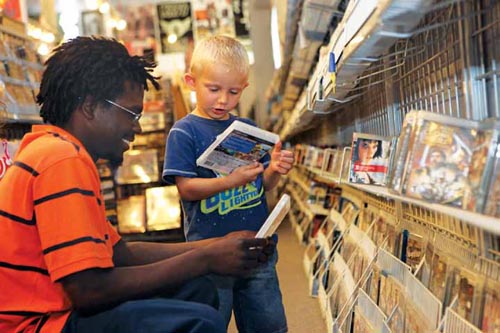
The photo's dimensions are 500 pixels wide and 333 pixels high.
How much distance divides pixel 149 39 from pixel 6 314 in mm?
11453

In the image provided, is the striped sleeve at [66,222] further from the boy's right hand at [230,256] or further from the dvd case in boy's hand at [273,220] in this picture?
the dvd case in boy's hand at [273,220]

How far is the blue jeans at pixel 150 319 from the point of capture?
1171 millimetres

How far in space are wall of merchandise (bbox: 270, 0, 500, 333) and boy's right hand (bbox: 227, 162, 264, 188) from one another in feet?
1.08

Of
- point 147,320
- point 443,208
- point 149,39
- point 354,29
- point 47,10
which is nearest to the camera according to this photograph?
point 443,208

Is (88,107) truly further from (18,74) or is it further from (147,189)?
(147,189)

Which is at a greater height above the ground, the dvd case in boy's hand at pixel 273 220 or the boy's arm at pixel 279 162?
A: the boy's arm at pixel 279 162

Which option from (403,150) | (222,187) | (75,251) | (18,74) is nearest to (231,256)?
(75,251)

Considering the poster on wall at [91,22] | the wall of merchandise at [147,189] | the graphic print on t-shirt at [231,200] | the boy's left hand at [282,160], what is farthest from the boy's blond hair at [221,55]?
the poster on wall at [91,22]

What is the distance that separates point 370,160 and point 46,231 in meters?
1.11

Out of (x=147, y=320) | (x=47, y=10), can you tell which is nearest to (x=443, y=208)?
(x=147, y=320)

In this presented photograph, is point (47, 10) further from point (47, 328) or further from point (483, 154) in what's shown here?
point (483, 154)

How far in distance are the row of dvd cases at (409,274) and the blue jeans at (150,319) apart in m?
0.57

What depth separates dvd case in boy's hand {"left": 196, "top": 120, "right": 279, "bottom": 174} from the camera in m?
1.83

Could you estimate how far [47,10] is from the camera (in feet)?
16.9
